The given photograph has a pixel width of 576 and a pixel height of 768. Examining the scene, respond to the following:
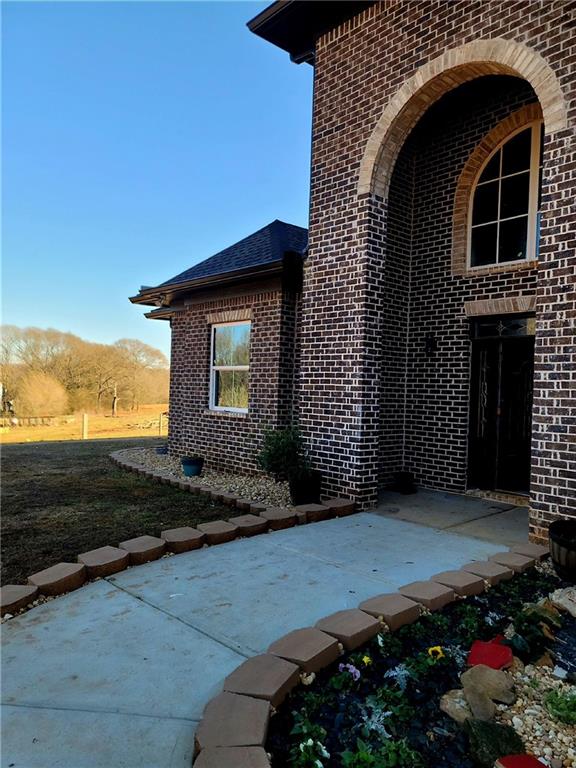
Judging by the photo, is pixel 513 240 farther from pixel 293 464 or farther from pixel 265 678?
pixel 265 678

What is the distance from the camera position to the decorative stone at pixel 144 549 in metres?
4.02

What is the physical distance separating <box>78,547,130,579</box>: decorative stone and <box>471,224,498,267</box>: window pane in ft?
19.3

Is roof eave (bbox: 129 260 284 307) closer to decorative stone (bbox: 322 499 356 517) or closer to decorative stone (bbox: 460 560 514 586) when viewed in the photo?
decorative stone (bbox: 322 499 356 517)

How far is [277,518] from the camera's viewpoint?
5203 millimetres

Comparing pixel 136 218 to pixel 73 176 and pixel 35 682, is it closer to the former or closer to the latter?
pixel 73 176

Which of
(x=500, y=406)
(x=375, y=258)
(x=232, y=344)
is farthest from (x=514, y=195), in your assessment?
(x=232, y=344)

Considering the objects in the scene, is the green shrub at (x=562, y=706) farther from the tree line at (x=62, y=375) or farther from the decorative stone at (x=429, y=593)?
the tree line at (x=62, y=375)

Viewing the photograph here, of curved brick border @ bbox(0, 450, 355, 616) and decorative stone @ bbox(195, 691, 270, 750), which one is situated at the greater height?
decorative stone @ bbox(195, 691, 270, 750)

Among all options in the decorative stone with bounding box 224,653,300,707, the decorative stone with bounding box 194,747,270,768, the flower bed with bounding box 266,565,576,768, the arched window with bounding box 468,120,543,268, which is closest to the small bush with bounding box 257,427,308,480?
the flower bed with bounding box 266,565,576,768

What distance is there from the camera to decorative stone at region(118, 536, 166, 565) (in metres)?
4.02

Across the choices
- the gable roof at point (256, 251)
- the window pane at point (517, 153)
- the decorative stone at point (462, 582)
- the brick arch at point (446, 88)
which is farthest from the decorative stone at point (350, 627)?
the window pane at point (517, 153)

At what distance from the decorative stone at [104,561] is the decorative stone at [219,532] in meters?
0.85

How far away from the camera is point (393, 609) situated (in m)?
2.98

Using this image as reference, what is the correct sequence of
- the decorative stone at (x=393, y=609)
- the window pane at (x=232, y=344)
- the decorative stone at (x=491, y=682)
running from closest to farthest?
the decorative stone at (x=491, y=682) → the decorative stone at (x=393, y=609) → the window pane at (x=232, y=344)
